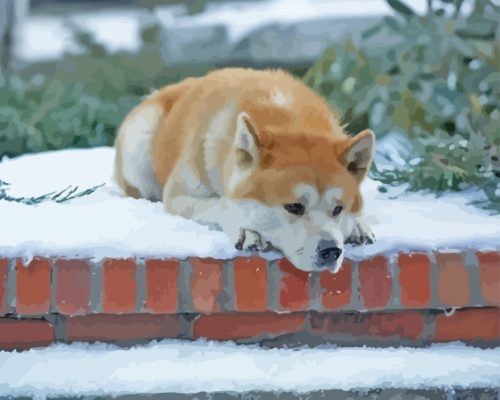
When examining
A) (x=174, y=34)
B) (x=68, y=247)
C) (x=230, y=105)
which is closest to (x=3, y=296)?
(x=68, y=247)

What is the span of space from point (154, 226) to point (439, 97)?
0.82m

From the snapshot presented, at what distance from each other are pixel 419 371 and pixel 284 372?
0.23 m

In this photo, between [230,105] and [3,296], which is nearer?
[3,296]

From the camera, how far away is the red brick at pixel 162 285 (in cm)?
138

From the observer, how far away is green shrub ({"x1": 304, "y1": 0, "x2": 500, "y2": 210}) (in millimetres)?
1777

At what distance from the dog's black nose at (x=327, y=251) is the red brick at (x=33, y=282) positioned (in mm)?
466

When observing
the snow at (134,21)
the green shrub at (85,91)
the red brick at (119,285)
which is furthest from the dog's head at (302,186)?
the green shrub at (85,91)

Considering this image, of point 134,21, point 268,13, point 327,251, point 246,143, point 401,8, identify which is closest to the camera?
point 327,251

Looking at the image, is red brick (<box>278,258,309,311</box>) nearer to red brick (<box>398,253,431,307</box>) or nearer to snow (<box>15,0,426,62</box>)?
red brick (<box>398,253,431,307</box>)

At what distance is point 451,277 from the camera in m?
1.41

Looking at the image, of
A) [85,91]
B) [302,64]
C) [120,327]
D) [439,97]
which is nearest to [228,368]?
[120,327]

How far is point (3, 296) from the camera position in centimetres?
139

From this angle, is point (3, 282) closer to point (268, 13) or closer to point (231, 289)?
point (231, 289)

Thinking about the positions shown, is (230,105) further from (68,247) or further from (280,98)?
(68,247)
